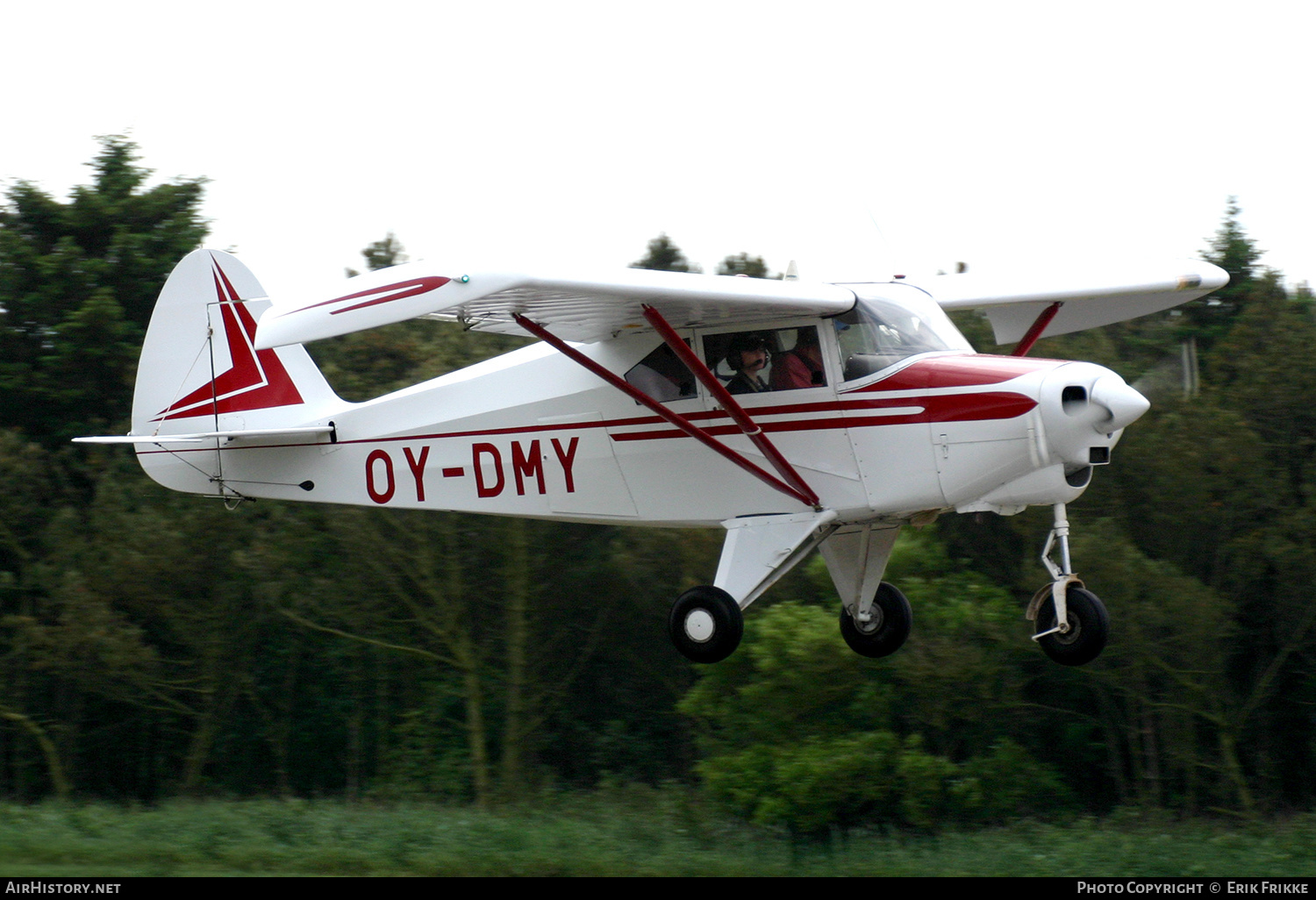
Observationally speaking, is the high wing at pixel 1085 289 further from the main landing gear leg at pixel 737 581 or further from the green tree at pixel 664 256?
the green tree at pixel 664 256

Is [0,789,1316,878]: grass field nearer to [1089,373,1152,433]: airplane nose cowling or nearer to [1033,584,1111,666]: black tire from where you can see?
[1033,584,1111,666]: black tire

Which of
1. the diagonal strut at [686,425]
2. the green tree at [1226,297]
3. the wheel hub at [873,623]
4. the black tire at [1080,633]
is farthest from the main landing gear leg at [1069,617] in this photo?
the green tree at [1226,297]

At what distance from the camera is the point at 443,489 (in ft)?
37.0

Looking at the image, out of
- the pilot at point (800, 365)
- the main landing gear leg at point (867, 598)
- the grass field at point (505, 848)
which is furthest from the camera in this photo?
the grass field at point (505, 848)

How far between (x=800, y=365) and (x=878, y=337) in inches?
22.7

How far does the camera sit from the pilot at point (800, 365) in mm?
9641

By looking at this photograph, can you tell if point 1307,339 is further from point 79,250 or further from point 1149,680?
point 79,250

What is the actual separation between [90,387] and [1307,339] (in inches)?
856

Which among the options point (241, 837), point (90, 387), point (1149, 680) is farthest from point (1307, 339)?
point (90, 387)

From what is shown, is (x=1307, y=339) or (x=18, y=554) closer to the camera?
(x=1307, y=339)

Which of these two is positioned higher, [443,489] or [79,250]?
[79,250]

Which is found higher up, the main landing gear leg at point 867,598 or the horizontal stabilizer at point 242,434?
the horizontal stabilizer at point 242,434

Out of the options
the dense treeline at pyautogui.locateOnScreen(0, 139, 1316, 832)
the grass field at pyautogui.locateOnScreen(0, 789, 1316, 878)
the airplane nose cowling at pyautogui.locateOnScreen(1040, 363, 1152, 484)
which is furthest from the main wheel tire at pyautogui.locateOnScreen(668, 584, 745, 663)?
the dense treeline at pyautogui.locateOnScreen(0, 139, 1316, 832)

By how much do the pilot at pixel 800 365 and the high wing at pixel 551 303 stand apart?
21 cm
